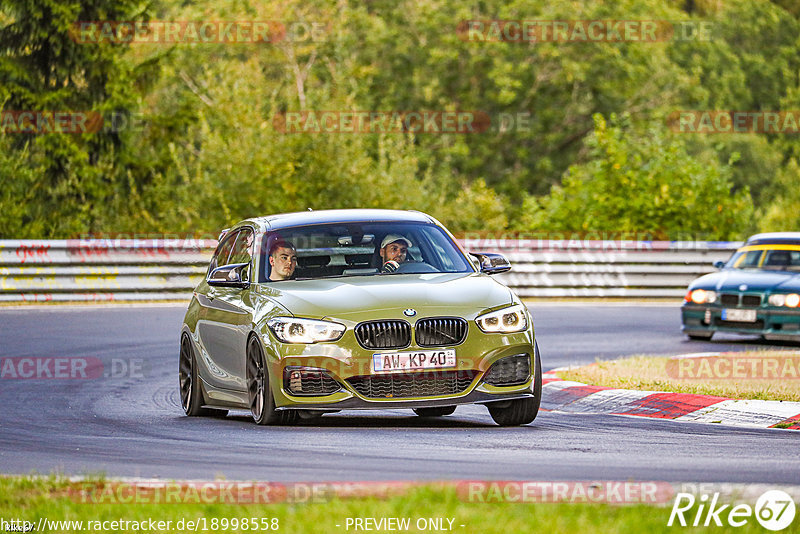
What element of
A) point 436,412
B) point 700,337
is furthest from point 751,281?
point 436,412

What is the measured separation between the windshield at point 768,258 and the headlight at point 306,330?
1121 centimetres

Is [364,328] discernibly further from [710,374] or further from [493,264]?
[710,374]

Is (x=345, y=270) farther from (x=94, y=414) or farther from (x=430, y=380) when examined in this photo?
(x=94, y=414)

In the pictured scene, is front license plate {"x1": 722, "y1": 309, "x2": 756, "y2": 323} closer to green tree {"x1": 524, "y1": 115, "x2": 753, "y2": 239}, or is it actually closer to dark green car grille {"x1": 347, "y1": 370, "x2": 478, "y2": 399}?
dark green car grille {"x1": 347, "y1": 370, "x2": 478, "y2": 399}

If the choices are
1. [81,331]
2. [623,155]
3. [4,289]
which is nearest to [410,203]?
[623,155]

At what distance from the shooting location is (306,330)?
34.9ft

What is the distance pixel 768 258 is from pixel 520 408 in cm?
1048

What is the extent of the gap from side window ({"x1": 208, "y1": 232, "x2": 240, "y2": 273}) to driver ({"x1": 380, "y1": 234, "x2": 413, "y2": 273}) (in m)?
1.80

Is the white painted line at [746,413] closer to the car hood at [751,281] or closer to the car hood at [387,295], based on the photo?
the car hood at [387,295]

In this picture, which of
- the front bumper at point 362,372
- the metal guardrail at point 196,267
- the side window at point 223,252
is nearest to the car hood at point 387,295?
the front bumper at point 362,372

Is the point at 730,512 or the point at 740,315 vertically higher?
the point at 730,512

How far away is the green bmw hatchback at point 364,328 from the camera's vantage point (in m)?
10.6

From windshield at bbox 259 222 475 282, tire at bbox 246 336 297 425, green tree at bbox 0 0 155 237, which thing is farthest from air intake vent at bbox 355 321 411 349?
green tree at bbox 0 0 155 237

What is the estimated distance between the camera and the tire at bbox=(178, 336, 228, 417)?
12.5 meters
